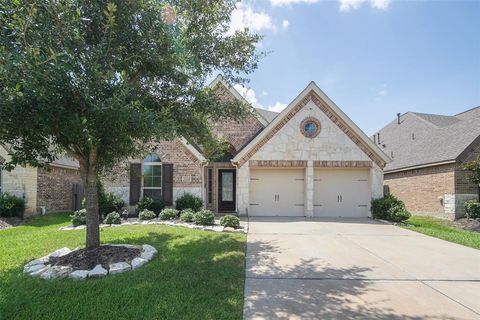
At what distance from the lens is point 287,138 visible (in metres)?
14.1

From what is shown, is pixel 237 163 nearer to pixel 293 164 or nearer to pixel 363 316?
pixel 293 164

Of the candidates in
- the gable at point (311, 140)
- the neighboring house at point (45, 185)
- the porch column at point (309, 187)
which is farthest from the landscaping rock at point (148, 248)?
the porch column at point (309, 187)

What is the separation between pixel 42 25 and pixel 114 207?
9.88 metres

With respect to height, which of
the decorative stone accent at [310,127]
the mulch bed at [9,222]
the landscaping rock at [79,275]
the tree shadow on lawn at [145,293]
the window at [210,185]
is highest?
the decorative stone accent at [310,127]

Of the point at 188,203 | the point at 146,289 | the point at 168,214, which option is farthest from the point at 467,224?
the point at 146,289

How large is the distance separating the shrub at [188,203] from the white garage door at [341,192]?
5580 mm

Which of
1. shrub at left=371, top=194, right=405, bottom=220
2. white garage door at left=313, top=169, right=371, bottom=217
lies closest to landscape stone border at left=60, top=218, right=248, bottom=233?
white garage door at left=313, top=169, right=371, bottom=217

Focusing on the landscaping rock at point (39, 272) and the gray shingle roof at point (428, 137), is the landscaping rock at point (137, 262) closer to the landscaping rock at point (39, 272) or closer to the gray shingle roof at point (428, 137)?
the landscaping rock at point (39, 272)

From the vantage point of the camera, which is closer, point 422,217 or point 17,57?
point 17,57

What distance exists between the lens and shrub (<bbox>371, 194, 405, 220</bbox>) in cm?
1303

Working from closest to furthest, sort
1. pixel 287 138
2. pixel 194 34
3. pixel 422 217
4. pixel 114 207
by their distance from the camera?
pixel 194 34, pixel 114 207, pixel 287 138, pixel 422 217

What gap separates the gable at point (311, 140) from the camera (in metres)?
14.0

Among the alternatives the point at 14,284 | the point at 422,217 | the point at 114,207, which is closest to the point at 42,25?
the point at 14,284

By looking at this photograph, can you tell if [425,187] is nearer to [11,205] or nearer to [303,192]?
[303,192]
